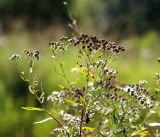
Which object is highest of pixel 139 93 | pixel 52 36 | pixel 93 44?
pixel 52 36

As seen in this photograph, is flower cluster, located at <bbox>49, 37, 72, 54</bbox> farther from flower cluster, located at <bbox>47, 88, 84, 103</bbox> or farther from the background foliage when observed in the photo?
the background foliage

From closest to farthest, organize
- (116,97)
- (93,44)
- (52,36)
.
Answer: (93,44) → (116,97) → (52,36)

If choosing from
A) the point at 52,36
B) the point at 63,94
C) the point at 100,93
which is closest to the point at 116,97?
the point at 100,93

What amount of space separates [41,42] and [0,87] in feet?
24.9

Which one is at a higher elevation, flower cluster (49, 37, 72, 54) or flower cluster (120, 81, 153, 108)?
flower cluster (49, 37, 72, 54)

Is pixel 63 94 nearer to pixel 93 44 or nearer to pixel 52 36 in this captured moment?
pixel 93 44

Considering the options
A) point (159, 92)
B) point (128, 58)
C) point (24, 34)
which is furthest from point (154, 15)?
point (159, 92)

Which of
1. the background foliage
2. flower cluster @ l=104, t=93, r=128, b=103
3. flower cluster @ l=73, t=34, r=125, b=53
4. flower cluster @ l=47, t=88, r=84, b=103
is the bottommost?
flower cluster @ l=104, t=93, r=128, b=103

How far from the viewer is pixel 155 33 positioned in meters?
18.4

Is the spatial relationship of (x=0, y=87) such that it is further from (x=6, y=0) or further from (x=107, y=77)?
(x=6, y=0)

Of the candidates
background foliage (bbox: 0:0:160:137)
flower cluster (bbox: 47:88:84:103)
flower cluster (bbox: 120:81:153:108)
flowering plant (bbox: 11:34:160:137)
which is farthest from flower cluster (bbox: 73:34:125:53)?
background foliage (bbox: 0:0:160:137)

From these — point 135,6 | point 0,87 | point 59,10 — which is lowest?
point 0,87

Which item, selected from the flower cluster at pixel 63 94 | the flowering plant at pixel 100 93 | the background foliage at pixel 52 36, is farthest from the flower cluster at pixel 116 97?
the background foliage at pixel 52 36

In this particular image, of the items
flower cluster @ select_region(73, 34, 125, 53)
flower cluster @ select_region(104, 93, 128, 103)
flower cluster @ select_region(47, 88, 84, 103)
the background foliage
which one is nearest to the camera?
flower cluster @ select_region(73, 34, 125, 53)
